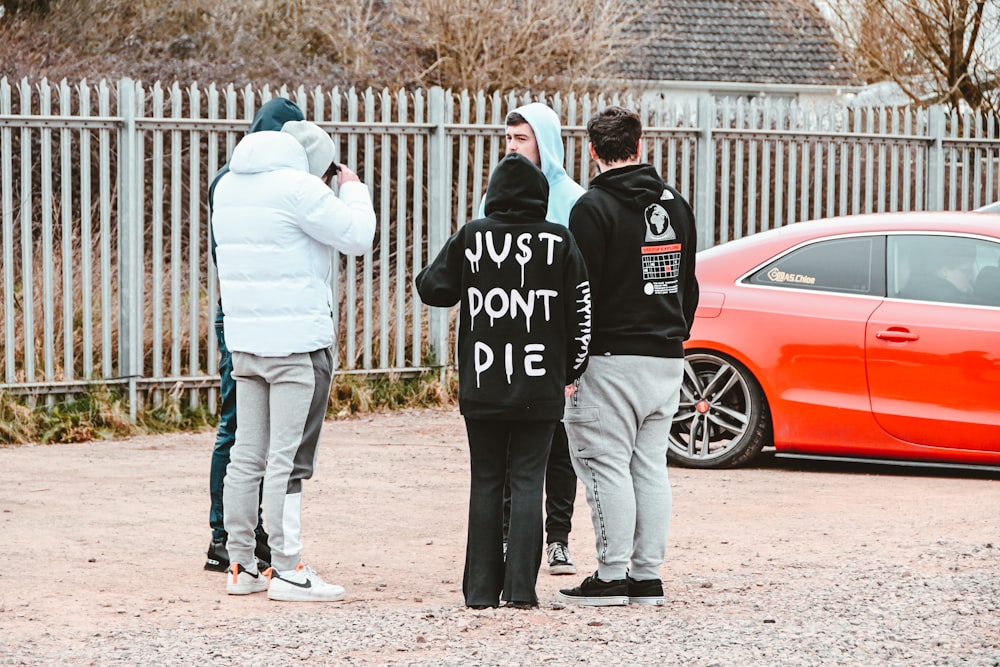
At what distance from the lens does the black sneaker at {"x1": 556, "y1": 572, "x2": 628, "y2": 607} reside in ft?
18.6

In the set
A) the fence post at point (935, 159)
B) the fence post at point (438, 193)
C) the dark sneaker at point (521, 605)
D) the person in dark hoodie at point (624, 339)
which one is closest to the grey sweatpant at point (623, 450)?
the person in dark hoodie at point (624, 339)

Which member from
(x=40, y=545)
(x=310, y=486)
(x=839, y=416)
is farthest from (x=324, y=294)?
(x=839, y=416)

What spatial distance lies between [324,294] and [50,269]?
487cm

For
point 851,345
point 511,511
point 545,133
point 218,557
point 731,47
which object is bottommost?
point 218,557

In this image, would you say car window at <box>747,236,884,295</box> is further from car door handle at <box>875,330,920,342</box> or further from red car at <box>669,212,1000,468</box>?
car door handle at <box>875,330,920,342</box>

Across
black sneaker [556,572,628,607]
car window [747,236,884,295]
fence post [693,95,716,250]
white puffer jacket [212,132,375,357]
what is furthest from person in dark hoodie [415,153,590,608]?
fence post [693,95,716,250]

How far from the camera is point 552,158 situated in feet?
19.9

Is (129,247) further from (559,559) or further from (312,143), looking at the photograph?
(559,559)

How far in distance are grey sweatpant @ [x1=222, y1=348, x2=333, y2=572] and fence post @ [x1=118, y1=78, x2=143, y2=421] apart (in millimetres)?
4690

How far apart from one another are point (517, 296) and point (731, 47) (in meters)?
24.3

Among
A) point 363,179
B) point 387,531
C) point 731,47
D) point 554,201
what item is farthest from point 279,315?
point 731,47

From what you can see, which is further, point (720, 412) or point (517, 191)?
point (720, 412)

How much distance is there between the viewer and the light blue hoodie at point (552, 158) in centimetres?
601

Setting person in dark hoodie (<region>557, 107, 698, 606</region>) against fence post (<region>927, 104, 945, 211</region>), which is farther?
fence post (<region>927, 104, 945, 211</region>)
